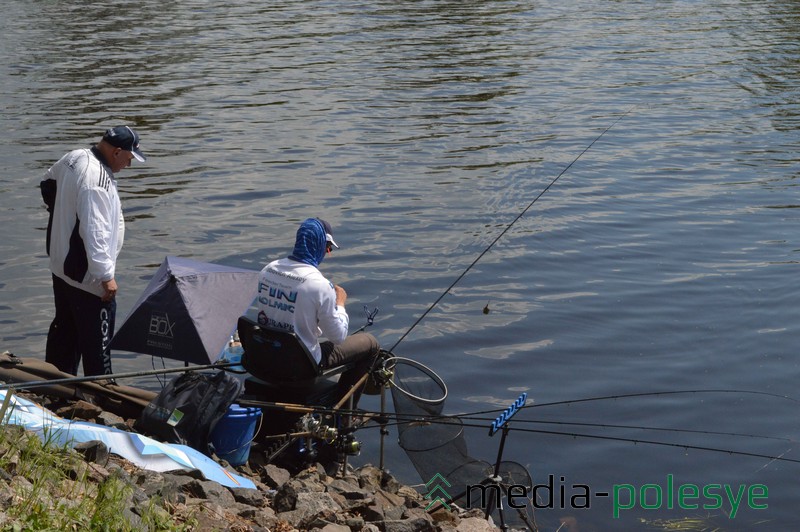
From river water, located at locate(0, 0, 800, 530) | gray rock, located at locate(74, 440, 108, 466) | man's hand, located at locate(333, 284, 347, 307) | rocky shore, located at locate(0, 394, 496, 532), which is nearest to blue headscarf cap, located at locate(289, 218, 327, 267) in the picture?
man's hand, located at locate(333, 284, 347, 307)

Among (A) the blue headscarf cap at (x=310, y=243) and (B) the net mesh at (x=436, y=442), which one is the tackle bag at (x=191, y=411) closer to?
(A) the blue headscarf cap at (x=310, y=243)

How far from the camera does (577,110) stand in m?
20.2

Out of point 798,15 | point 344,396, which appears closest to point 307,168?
point 344,396

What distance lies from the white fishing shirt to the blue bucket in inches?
21.3

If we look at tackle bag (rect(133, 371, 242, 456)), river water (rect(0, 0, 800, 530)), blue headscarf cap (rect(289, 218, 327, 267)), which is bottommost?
river water (rect(0, 0, 800, 530))

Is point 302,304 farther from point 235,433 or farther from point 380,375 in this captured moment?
point 235,433

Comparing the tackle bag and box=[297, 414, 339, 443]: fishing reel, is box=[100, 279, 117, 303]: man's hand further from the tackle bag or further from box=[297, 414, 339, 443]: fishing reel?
box=[297, 414, 339, 443]: fishing reel

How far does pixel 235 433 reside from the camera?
6.55m

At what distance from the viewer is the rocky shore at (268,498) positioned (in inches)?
195

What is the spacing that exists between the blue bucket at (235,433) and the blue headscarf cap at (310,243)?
3.18ft

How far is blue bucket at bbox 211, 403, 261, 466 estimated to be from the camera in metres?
6.50

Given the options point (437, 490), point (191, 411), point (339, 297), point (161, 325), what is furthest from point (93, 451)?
point (437, 490)

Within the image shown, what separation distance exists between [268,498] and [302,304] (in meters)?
1.20

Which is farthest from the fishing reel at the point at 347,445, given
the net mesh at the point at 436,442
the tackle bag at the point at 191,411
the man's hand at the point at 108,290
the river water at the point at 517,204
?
the man's hand at the point at 108,290
